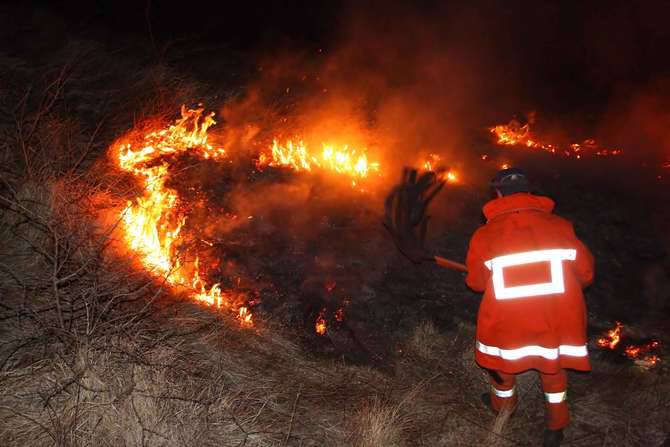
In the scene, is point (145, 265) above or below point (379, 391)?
above

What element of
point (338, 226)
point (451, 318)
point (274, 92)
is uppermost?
point (274, 92)

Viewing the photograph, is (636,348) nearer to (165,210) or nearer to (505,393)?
(505,393)

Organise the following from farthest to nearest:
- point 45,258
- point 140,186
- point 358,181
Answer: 1. point 358,181
2. point 140,186
3. point 45,258

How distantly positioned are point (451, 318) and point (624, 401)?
1810mm

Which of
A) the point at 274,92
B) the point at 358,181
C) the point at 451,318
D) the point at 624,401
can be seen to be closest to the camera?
the point at 624,401

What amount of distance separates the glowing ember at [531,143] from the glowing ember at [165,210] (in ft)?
20.2

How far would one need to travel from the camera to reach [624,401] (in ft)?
14.5

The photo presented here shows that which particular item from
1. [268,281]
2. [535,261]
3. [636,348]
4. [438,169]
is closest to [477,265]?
[535,261]

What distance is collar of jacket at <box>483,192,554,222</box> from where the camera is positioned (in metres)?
3.70

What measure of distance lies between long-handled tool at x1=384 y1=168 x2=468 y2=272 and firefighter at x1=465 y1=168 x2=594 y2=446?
1.35 m

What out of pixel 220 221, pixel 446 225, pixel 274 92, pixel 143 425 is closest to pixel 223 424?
pixel 143 425

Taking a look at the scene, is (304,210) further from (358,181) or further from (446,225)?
(446,225)

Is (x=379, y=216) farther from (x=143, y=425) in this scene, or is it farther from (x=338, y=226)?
(x=143, y=425)

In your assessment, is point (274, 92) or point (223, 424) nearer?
point (223, 424)
